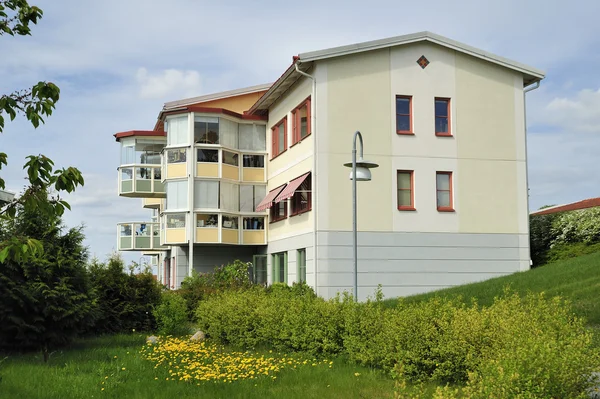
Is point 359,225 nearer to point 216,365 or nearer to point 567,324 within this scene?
point 216,365

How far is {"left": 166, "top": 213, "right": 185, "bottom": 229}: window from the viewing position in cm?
3531

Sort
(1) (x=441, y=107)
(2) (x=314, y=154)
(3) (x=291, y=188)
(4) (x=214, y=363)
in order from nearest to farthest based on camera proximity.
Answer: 1. (4) (x=214, y=363)
2. (2) (x=314, y=154)
3. (1) (x=441, y=107)
4. (3) (x=291, y=188)

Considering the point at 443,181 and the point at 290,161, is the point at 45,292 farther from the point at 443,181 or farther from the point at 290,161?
the point at 443,181

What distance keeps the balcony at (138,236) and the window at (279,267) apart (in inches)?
431

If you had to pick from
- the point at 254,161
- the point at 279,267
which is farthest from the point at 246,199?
the point at 279,267

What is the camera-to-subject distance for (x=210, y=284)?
30.0 metres

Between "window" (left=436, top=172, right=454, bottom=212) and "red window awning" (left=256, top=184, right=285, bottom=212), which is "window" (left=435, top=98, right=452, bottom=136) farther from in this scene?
"red window awning" (left=256, top=184, right=285, bottom=212)

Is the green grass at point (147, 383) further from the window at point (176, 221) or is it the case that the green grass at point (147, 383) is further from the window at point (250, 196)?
the window at point (250, 196)

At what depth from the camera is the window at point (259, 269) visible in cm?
3581

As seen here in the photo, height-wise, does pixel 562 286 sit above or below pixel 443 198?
below

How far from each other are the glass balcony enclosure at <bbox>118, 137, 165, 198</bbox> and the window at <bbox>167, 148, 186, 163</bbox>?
3942 mm

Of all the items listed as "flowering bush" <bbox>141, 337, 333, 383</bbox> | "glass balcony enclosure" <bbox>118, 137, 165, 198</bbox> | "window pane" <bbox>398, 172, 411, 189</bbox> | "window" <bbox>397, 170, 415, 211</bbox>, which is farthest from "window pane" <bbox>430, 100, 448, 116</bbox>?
"glass balcony enclosure" <bbox>118, 137, 165, 198</bbox>

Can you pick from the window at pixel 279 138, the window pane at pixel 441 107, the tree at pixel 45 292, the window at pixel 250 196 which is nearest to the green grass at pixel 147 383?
the tree at pixel 45 292

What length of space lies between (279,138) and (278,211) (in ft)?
11.4
